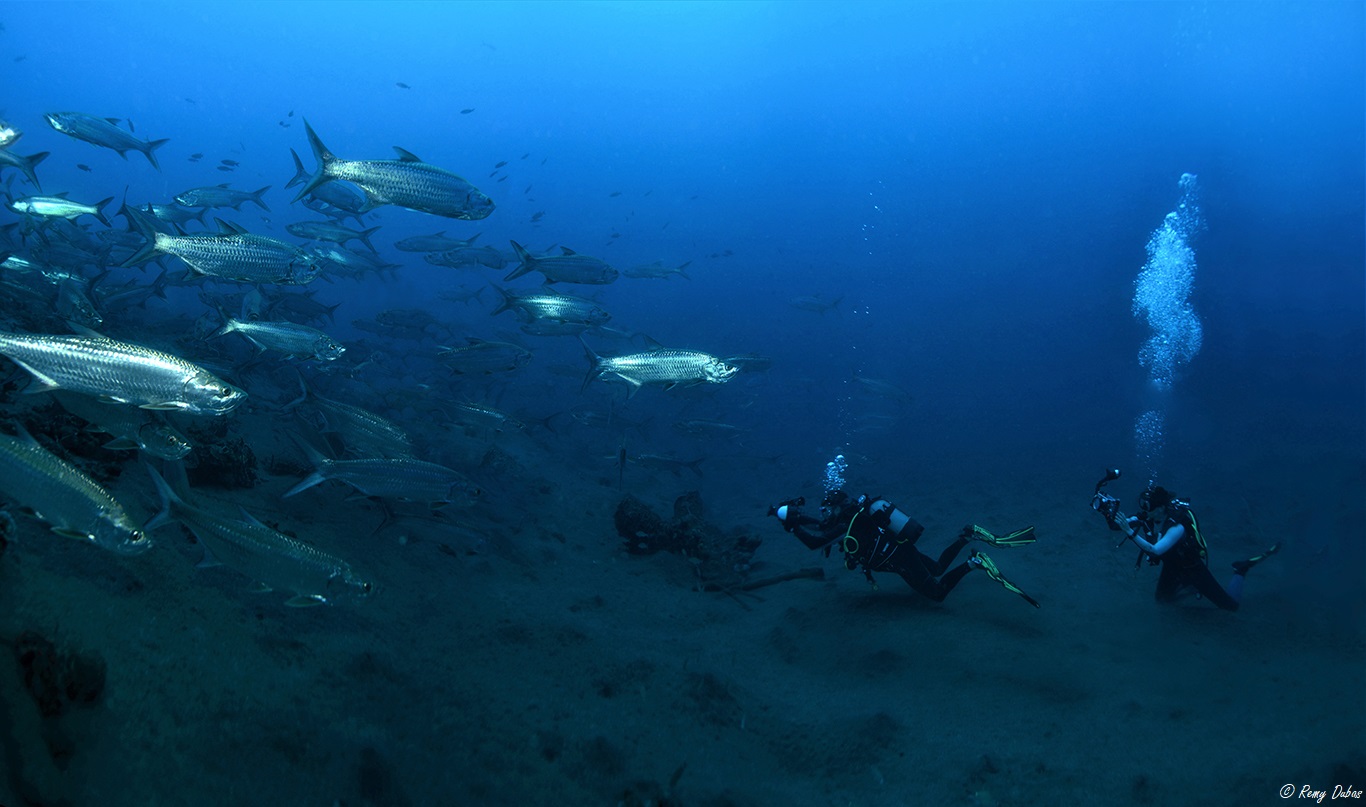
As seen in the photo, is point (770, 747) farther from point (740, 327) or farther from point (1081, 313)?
point (1081, 313)

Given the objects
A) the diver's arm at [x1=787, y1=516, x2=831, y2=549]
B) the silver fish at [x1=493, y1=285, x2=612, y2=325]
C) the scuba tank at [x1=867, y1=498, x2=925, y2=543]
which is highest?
the silver fish at [x1=493, y1=285, x2=612, y2=325]

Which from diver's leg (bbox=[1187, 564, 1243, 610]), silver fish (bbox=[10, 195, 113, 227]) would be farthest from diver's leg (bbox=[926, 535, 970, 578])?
silver fish (bbox=[10, 195, 113, 227])

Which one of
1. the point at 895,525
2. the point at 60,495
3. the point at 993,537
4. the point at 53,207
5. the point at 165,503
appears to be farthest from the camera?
the point at 53,207

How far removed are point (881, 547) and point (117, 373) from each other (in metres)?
7.14

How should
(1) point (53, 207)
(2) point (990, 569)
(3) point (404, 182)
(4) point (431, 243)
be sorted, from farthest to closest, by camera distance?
(4) point (431, 243) → (1) point (53, 207) → (2) point (990, 569) → (3) point (404, 182)

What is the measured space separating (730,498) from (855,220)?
99344 mm

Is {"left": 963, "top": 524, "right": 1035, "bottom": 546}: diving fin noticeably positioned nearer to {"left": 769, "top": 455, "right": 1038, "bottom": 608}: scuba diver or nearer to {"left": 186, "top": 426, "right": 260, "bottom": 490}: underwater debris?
{"left": 769, "top": 455, "right": 1038, "bottom": 608}: scuba diver

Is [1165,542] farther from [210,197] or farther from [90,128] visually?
[210,197]

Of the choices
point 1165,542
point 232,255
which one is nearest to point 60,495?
point 232,255

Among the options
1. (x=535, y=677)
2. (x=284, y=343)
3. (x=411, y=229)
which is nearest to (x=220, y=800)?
(x=535, y=677)

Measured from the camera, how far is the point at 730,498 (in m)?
17.2

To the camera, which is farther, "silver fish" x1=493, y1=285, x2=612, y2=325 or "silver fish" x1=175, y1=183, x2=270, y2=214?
"silver fish" x1=175, y1=183, x2=270, y2=214

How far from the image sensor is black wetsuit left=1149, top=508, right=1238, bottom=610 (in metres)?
7.00

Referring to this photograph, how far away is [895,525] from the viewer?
7137 millimetres
